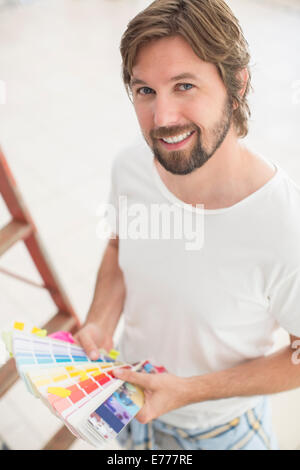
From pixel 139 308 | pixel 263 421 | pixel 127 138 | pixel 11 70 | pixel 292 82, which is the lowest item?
pixel 263 421

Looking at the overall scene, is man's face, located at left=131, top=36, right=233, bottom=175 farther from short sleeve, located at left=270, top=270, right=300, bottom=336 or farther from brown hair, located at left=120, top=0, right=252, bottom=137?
short sleeve, located at left=270, top=270, right=300, bottom=336

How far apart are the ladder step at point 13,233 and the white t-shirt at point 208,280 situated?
1.07 feet

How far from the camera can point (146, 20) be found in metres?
0.97

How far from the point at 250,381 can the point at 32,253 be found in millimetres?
896

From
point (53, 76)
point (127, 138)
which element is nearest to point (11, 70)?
point (53, 76)

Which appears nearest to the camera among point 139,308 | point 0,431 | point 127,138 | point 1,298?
point 139,308

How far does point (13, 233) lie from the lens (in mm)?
1508

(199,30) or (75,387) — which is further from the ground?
(199,30)

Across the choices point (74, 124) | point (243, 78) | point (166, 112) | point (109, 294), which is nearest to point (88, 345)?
point (109, 294)

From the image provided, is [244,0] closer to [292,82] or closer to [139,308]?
[292,82]

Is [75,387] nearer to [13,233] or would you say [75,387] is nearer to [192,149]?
[192,149]

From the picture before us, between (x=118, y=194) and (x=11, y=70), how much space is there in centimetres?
467

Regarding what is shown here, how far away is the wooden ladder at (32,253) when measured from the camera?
1.42 m

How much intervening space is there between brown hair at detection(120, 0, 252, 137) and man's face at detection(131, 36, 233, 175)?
17mm
